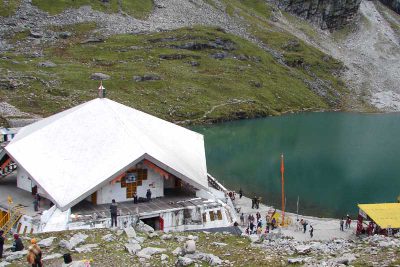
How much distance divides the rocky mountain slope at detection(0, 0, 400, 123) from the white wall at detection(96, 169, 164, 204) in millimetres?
54076

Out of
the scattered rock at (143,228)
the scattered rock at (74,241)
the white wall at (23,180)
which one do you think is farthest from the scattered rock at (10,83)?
the scattered rock at (74,241)

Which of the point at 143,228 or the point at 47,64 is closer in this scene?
the point at 143,228

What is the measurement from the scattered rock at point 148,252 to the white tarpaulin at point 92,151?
987 cm

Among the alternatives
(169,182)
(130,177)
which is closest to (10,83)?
(169,182)

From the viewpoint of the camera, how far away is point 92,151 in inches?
1291

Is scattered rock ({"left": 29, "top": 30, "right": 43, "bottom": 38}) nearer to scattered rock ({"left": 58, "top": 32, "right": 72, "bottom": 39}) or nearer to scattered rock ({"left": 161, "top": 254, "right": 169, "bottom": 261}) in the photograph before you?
scattered rock ({"left": 58, "top": 32, "right": 72, "bottom": 39})

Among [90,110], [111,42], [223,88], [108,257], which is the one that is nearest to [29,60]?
[111,42]

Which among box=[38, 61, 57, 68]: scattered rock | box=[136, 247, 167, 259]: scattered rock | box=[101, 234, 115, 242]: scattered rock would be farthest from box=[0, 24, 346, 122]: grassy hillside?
box=[136, 247, 167, 259]: scattered rock

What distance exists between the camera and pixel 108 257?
20.2m

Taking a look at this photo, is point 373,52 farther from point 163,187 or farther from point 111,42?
point 163,187

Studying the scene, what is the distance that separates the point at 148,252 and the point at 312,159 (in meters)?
58.2

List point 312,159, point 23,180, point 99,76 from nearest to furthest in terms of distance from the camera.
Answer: point 23,180
point 312,159
point 99,76

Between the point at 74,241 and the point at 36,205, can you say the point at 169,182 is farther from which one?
the point at 74,241

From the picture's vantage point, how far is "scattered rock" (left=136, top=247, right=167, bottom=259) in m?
20.3
